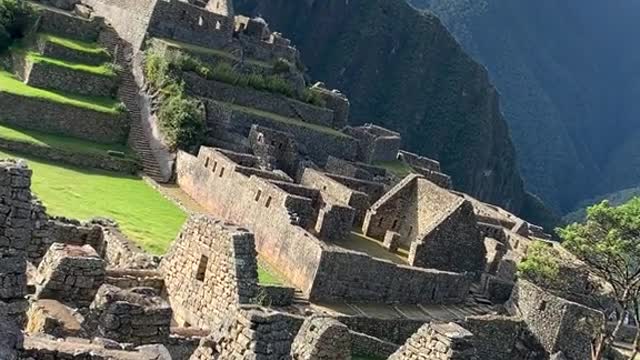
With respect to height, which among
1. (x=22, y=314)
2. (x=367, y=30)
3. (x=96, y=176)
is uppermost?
(x=367, y=30)

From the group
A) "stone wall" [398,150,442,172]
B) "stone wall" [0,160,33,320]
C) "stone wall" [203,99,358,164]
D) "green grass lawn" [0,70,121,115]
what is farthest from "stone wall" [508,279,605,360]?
"stone wall" [398,150,442,172]

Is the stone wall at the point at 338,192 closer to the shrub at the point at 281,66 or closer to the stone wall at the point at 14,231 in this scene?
the shrub at the point at 281,66

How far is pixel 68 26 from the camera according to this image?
1341 inches

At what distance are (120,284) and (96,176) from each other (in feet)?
50.2

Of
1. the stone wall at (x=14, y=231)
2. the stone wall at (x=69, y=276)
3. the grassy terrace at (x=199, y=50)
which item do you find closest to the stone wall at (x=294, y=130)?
the grassy terrace at (x=199, y=50)

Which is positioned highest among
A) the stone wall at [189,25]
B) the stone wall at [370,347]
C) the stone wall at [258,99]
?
the stone wall at [189,25]

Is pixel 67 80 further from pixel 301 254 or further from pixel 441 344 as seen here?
pixel 441 344

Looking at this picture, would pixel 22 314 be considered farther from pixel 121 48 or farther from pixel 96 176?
pixel 121 48

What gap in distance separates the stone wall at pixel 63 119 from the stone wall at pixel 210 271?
18011mm

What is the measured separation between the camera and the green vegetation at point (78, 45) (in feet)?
105

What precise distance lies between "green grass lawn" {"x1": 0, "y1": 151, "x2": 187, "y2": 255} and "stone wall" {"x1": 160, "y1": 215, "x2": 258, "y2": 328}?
7486 mm

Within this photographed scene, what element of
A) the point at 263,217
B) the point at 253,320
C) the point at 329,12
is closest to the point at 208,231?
the point at 253,320

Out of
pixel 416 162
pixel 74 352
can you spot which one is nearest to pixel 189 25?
pixel 416 162

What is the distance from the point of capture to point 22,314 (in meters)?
7.00
